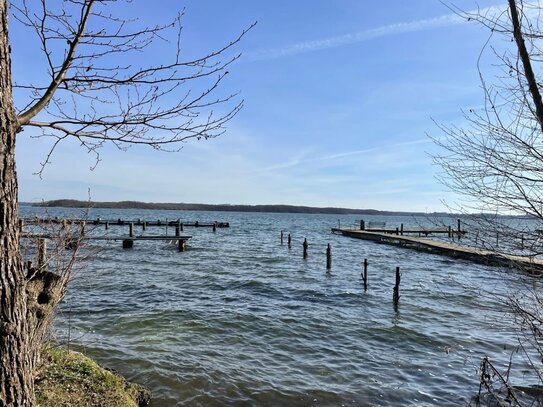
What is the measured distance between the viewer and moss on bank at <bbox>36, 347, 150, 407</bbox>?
15.6ft

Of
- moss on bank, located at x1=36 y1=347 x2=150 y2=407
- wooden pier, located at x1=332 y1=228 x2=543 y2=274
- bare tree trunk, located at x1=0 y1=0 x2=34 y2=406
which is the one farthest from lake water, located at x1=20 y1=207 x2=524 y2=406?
bare tree trunk, located at x1=0 y1=0 x2=34 y2=406

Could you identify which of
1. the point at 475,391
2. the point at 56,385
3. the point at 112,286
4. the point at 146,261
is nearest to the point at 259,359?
the point at 475,391

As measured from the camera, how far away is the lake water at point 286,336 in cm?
737

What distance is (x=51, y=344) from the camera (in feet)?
20.8

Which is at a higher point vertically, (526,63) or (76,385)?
(526,63)

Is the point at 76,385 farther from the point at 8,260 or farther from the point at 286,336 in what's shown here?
the point at 286,336

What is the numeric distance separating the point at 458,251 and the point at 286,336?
72.9 feet

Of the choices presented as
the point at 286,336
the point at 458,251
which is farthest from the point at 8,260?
the point at 458,251

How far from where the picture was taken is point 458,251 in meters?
29.3

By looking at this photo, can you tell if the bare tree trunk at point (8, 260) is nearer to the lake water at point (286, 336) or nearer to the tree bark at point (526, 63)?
the tree bark at point (526, 63)

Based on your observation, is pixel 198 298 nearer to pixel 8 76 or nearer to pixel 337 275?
pixel 337 275

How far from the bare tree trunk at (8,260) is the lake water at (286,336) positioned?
4.14 metres

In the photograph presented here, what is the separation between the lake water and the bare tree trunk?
414 cm

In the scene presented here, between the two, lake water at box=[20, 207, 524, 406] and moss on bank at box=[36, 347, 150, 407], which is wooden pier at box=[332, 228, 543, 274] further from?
moss on bank at box=[36, 347, 150, 407]
